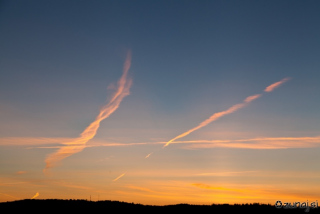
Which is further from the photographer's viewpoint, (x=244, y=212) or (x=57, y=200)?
(x=57, y=200)

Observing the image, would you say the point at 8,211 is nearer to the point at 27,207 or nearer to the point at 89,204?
the point at 27,207

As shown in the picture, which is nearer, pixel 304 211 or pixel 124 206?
pixel 304 211

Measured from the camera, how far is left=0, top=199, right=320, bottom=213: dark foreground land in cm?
4400

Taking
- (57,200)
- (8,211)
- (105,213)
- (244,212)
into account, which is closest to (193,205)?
(244,212)

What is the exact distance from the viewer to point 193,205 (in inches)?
1890

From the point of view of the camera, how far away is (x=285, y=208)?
1705 inches

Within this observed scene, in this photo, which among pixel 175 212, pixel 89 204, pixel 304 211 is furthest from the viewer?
pixel 89 204

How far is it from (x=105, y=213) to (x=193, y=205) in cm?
1054

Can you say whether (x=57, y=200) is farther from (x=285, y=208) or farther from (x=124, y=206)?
(x=285, y=208)

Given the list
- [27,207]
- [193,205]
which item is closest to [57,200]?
[27,207]

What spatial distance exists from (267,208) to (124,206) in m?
16.3

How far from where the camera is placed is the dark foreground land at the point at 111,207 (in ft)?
144

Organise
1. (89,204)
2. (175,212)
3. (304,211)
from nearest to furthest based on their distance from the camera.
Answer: (304,211) → (175,212) → (89,204)

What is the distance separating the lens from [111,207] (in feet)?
155
